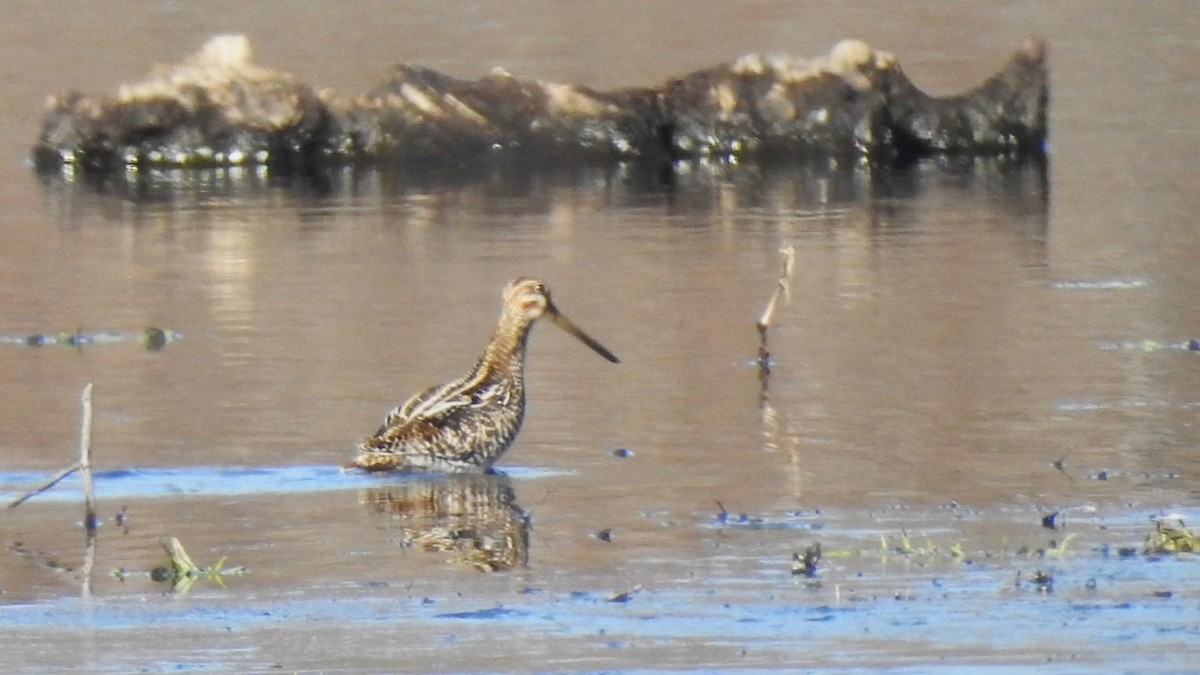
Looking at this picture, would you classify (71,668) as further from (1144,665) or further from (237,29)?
(237,29)

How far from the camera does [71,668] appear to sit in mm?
7945

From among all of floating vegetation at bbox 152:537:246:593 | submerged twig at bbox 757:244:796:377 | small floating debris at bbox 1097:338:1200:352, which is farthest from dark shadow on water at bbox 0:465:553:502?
small floating debris at bbox 1097:338:1200:352

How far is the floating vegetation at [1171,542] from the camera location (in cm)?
897

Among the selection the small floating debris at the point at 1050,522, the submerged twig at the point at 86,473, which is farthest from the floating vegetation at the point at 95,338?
the small floating debris at the point at 1050,522

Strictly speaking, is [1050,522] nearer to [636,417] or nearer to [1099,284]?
→ [636,417]

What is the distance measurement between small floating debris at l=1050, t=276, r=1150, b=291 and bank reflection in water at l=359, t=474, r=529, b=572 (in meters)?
6.39

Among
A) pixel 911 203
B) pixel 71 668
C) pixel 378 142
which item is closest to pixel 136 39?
pixel 378 142

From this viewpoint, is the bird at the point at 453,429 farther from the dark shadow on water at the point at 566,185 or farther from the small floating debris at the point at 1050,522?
the dark shadow on water at the point at 566,185

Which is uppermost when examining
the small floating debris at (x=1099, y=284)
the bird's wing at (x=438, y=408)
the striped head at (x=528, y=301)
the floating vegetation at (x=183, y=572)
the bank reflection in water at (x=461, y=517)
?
the striped head at (x=528, y=301)

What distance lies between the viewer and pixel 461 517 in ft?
34.3

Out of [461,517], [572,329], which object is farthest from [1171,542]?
[572,329]

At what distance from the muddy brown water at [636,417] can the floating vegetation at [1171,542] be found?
0.10 m

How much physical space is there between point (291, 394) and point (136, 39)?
21.7m

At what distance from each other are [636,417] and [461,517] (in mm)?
2264
